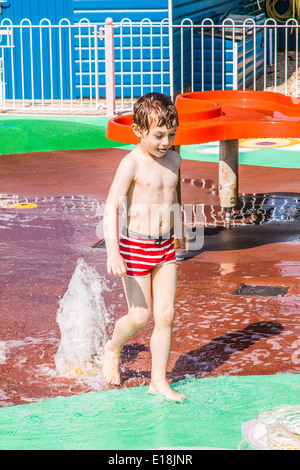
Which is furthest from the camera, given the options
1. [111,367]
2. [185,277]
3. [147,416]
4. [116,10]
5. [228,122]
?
[116,10]

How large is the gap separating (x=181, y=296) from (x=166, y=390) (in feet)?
5.32

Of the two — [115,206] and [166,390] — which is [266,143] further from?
[166,390]

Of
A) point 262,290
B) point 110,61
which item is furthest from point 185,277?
point 110,61

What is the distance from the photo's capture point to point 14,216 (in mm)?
7664

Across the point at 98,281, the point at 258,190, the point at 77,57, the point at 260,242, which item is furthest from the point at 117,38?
the point at 98,281

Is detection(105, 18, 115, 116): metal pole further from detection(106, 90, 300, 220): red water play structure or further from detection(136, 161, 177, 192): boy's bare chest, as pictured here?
detection(136, 161, 177, 192): boy's bare chest

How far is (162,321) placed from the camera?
376cm

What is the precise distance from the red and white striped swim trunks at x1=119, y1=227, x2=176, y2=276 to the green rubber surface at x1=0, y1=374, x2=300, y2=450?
0.62 metres

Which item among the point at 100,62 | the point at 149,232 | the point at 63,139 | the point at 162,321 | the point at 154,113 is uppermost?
the point at 154,113

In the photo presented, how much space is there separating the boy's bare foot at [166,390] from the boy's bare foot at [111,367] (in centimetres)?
26

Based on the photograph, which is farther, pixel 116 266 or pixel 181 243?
pixel 181 243

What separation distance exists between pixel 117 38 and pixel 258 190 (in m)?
7.65

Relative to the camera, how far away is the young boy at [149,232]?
371 centimetres

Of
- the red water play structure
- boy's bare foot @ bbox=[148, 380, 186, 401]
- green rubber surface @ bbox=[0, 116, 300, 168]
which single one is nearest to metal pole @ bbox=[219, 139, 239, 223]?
the red water play structure
